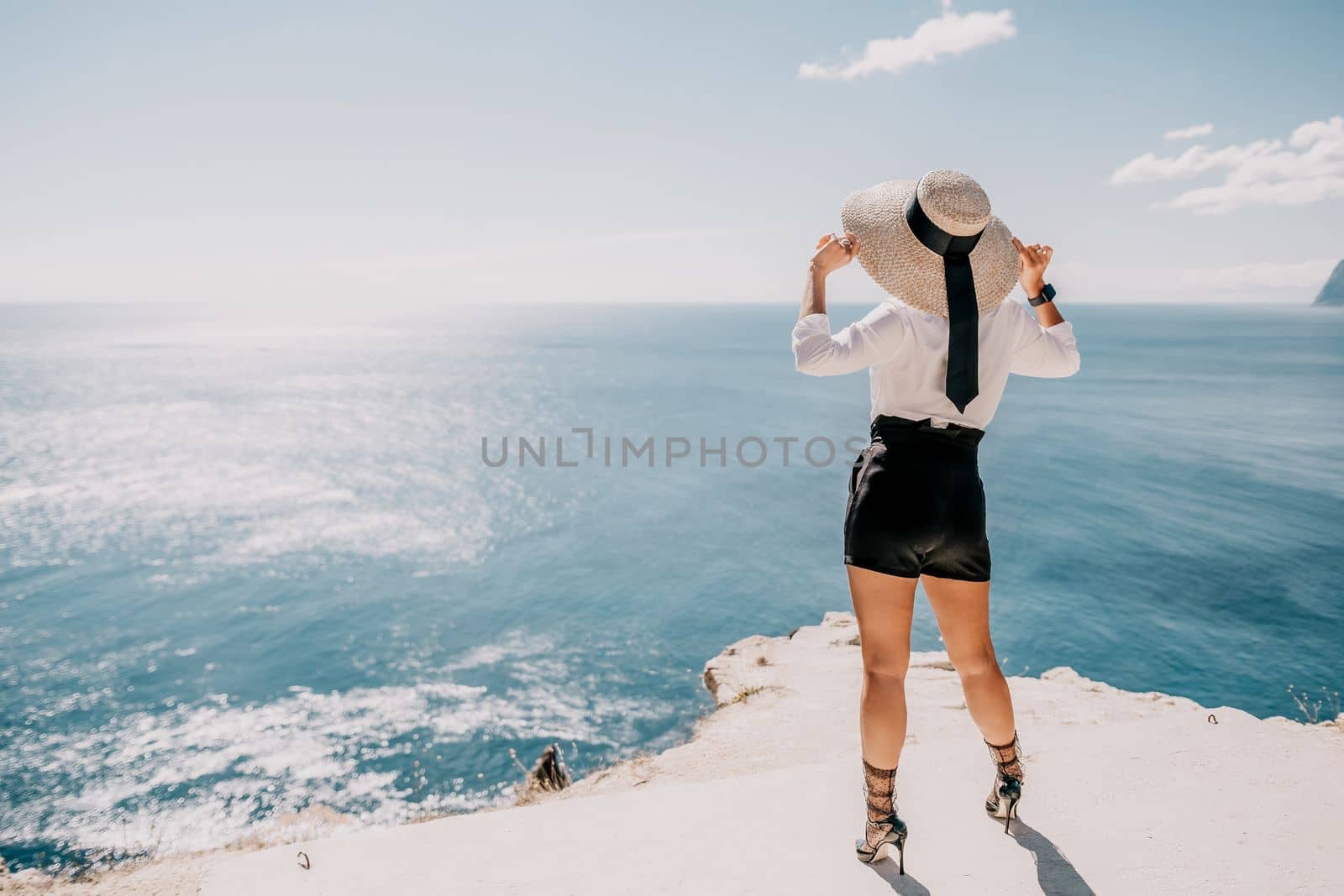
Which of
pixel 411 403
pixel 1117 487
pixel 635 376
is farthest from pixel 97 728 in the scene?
pixel 635 376

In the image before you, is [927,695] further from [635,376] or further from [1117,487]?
[635,376]

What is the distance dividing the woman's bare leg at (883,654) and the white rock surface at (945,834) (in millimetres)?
638

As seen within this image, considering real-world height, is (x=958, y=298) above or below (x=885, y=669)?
above

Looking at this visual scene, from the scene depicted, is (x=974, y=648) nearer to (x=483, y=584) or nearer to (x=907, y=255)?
(x=907, y=255)

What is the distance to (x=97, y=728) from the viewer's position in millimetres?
19094

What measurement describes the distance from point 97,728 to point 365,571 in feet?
38.2

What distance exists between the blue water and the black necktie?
41.0 feet

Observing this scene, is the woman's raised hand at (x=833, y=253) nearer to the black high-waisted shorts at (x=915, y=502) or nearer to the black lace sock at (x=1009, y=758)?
the black high-waisted shorts at (x=915, y=502)

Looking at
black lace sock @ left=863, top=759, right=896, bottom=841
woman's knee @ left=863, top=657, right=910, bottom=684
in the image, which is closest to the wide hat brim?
woman's knee @ left=863, top=657, right=910, bottom=684

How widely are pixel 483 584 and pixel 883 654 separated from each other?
2782 cm

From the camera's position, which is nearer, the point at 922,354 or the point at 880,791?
the point at 922,354

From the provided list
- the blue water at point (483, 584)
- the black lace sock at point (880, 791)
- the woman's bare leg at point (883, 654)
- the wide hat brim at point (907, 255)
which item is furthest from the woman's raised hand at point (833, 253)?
the blue water at point (483, 584)

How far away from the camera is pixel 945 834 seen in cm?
354

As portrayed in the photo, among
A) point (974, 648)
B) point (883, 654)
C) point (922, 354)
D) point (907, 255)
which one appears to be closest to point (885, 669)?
point (883, 654)
